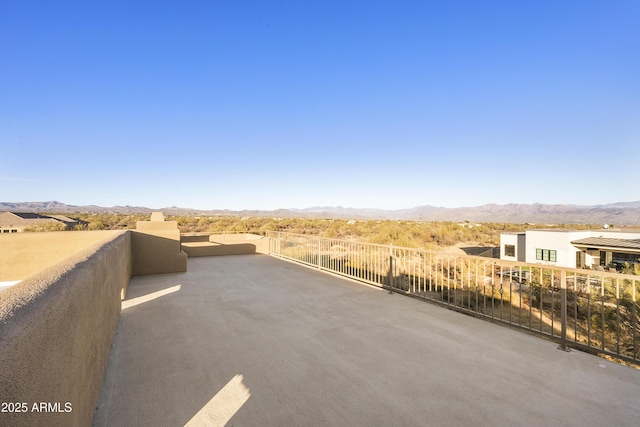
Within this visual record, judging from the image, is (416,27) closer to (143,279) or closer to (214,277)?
(214,277)

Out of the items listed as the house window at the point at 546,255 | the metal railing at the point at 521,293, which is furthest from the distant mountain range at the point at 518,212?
the metal railing at the point at 521,293

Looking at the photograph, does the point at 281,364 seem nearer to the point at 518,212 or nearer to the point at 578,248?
the point at 578,248

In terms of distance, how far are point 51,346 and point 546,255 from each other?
26.2m

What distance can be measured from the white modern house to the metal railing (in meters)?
9.59

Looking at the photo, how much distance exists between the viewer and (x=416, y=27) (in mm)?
13180

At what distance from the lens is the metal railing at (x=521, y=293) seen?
11.3ft

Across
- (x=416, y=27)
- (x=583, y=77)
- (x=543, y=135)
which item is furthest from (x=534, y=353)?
(x=543, y=135)

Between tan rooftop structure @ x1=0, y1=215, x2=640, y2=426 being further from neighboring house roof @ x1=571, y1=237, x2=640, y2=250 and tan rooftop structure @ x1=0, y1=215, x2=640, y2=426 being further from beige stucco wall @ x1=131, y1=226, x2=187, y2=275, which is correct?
neighboring house roof @ x1=571, y1=237, x2=640, y2=250

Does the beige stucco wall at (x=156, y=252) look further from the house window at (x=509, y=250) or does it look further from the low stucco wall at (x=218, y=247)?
the house window at (x=509, y=250)

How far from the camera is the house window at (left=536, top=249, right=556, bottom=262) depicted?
20234mm

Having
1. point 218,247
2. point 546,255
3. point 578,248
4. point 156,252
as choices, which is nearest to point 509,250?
point 546,255

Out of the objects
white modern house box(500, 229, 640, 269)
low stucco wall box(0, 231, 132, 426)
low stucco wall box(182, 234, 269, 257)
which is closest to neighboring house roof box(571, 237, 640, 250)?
white modern house box(500, 229, 640, 269)

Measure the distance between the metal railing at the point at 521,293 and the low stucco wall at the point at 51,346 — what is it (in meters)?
3.67

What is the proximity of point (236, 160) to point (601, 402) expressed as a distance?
2828cm
